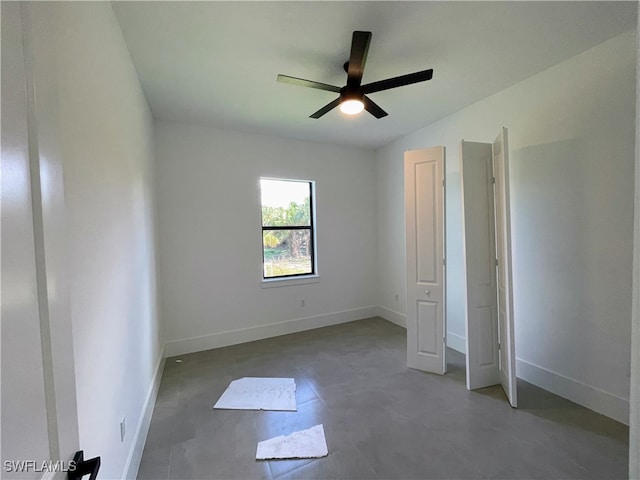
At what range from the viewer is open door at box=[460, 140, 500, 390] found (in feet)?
8.48

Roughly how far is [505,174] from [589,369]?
175 cm

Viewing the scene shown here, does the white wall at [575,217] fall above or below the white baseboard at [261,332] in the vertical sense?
above

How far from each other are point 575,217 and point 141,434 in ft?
12.4

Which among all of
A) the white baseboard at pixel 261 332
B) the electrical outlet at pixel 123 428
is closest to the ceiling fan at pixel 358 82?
the electrical outlet at pixel 123 428

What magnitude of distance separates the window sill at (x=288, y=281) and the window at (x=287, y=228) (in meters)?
0.11

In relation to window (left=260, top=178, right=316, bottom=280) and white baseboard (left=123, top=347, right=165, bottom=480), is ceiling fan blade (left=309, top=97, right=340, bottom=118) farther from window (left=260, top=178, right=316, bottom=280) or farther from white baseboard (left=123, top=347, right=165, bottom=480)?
white baseboard (left=123, top=347, right=165, bottom=480)

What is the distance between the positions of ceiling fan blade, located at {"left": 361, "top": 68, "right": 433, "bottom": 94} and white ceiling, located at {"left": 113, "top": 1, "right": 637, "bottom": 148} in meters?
0.28

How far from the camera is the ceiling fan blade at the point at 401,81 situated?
6.34ft

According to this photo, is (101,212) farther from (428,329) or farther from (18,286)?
(428,329)

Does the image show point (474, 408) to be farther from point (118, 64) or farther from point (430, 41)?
point (118, 64)

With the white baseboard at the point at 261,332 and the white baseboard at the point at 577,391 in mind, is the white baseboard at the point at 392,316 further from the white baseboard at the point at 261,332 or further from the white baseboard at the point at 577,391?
the white baseboard at the point at 577,391

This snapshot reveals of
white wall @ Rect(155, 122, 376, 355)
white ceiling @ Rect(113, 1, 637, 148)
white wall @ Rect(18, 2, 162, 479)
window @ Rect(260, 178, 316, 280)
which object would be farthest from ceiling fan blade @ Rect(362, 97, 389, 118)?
window @ Rect(260, 178, 316, 280)

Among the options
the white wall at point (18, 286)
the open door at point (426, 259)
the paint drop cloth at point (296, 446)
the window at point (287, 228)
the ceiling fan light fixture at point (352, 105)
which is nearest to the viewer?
the white wall at point (18, 286)

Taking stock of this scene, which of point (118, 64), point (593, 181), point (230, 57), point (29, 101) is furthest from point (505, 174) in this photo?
point (118, 64)
